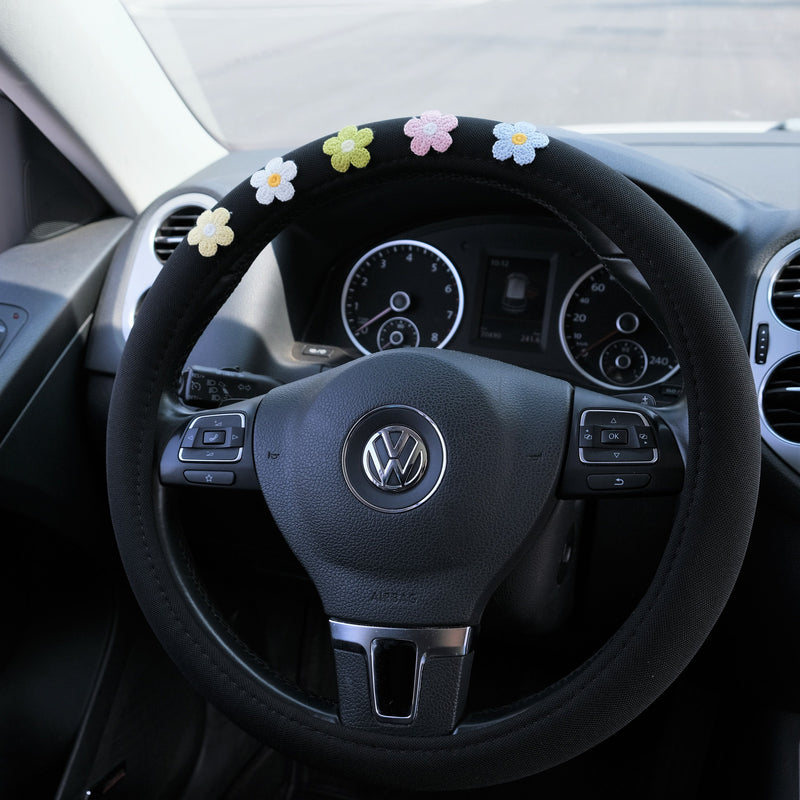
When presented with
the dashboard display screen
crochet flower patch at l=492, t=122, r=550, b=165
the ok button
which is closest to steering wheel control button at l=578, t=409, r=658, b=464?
the ok button

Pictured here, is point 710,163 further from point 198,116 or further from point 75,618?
point 75,618

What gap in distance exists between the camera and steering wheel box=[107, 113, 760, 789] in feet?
2.72

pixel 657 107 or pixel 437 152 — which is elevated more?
pixel 657 107

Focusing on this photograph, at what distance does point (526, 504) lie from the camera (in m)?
0.92

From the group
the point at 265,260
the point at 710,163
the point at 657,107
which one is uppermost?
the point at 657,107

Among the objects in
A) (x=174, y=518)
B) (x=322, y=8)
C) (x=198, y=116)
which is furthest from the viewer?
(x=322, y=8)

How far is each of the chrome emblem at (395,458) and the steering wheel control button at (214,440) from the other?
0.17 m

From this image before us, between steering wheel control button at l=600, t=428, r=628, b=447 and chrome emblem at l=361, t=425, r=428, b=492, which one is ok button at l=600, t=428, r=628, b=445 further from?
chrome emblem at l=361, t=425, r=428, b=492

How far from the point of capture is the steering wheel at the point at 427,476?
2.72 feet

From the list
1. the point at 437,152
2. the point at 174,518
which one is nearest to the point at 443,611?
the point at 174,518

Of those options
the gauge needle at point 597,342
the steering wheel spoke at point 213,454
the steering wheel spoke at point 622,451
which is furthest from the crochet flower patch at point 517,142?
the gauge needle at point 597,342

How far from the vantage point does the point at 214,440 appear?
103 cm

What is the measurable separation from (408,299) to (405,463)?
715mm

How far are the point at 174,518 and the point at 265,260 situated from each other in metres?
0.67
